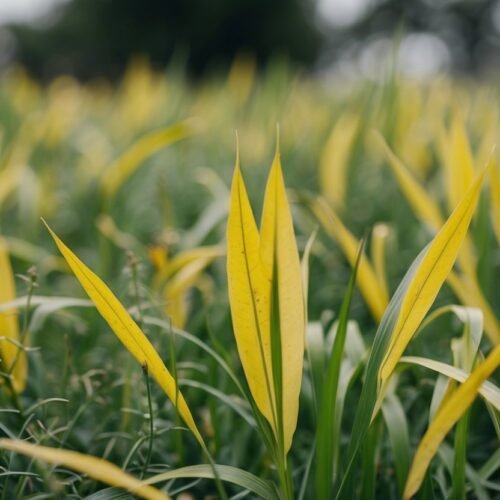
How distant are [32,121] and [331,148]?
92 centimetres

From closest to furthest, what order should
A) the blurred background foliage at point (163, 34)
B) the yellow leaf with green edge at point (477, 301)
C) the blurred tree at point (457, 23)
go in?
the yellow leaf with green edge at point (477, 301) < the blurred background foliage at point (163, 34) < the blurred tree at point (457, 23)

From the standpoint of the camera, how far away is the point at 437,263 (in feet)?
2.09

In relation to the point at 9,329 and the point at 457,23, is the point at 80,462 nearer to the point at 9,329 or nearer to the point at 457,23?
the point at 9,329

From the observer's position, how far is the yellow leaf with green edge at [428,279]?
0.62m

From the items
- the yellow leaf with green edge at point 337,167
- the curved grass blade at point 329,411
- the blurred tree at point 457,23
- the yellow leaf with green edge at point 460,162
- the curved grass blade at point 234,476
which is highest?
the blurred tree at point 457,23

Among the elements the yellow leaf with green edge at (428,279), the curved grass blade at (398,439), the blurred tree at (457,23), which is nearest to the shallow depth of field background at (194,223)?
the curved grass blade at (398,439)

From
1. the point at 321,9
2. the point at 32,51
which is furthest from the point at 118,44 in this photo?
the point at 321,9

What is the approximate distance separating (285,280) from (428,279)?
0.15m

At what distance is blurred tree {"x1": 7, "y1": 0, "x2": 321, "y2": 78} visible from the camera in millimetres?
19484

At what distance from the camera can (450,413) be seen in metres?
0.58

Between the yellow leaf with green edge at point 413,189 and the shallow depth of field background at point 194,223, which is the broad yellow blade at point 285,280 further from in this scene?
the yellow leaf with green edge at point 413,189

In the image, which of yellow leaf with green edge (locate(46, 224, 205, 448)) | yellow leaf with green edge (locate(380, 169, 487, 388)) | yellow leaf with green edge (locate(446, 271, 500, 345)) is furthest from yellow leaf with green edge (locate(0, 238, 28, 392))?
yellow leaf with green edge (locate(446, 271, 500, 345))

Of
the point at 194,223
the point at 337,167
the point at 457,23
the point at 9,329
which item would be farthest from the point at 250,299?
the point at 457,23

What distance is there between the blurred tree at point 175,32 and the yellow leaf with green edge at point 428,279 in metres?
19.6
